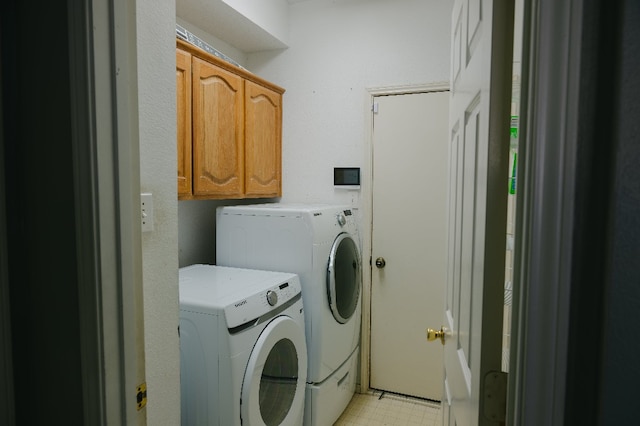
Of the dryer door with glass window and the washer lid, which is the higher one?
the washer lid

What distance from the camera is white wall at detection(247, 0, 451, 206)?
8.26ft

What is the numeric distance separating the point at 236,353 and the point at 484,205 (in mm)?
1089

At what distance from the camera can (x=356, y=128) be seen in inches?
107

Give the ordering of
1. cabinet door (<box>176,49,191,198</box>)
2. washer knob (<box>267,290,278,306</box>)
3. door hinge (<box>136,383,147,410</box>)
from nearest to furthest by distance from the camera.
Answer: door hinge (<box>136,383,147,410</box>) < washer knob (<box>267,290,278,306</box>) < cabinet door (<box>176,49,191,198</box>)

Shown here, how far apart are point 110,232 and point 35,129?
222mm

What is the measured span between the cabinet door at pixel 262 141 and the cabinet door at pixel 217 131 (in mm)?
74

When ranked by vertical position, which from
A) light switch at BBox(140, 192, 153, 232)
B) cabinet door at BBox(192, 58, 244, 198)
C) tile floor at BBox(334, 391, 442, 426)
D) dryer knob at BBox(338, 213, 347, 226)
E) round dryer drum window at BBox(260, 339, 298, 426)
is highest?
cabinet door at BBox(192, 58, 244, 198)

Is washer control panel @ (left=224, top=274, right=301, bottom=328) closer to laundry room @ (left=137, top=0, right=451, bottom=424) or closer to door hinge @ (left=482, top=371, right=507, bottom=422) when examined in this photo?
laundry room @ (left=137, top=0, right=451, bottom=424)

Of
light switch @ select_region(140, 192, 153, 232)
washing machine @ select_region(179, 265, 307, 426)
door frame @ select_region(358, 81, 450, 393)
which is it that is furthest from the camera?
door frame @ select_region(358, 81, 450, 393)

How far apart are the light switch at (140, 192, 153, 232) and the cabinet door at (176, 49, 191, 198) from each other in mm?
834

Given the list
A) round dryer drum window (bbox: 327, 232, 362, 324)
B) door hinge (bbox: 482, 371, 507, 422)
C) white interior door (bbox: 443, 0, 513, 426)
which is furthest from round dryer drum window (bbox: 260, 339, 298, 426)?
door hinge (bbox: 482, 371, 507, 422)

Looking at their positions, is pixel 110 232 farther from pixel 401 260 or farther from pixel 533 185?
pixel 401 260

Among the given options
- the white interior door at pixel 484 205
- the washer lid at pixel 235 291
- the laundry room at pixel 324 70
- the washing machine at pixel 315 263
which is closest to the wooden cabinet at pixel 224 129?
the laundry room at pixel 324 70

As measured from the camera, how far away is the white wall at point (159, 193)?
104cm
